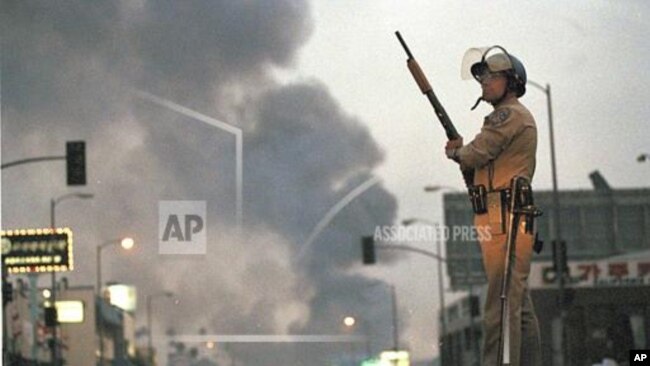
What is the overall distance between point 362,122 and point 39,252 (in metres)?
1.81

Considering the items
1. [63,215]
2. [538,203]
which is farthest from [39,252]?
[538,203]

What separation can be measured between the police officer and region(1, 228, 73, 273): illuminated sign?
2.80m

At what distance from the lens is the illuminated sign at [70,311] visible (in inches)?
301

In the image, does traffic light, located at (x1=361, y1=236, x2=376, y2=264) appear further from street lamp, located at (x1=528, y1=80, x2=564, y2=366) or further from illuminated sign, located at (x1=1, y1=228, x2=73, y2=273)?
illuminated sign, located at (x1=1, y1=228, x2=73, y2=273)

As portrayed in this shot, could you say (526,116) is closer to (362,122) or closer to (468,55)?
(468,55)

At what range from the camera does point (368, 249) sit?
7789 millimetres

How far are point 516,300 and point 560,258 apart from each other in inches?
99.6

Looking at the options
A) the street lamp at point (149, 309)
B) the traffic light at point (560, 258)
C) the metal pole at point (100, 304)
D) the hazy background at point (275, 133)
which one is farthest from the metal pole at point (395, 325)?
the metal pole at point (100, 304)

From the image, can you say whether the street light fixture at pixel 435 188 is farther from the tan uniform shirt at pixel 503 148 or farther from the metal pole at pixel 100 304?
the tan uniform shirt at pixel 503 148

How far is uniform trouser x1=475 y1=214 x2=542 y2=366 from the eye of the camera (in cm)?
550

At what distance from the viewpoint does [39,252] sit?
25.2 ft

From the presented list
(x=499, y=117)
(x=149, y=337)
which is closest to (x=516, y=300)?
(x=499, y=117)

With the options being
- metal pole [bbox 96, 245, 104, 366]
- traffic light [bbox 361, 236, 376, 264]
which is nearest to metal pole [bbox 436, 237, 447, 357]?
traffic light [bbox 361, 236, 376, 264]

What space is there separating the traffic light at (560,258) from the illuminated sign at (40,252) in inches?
101
